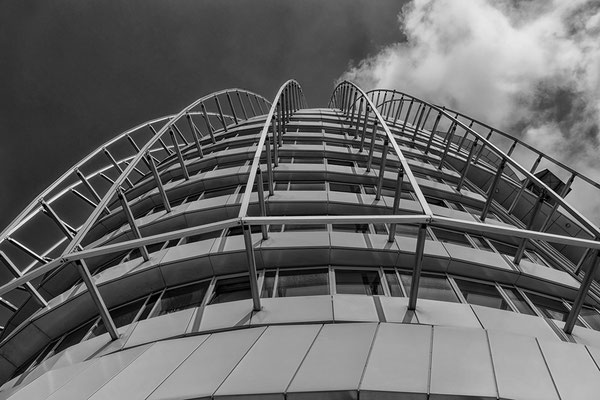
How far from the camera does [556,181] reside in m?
29.4

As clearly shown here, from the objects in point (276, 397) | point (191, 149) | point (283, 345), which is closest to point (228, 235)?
point (283, 345)

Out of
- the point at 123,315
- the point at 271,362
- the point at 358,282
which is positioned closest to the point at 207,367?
the point at 271,362

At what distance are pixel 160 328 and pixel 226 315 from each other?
87.8 inches

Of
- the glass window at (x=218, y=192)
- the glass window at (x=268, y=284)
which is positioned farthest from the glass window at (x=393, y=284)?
the glass window at (x=218, y=192)

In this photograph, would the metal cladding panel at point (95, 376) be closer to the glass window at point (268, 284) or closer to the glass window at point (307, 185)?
the glass window at point (268, 284)

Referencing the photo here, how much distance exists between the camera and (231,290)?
574 inches

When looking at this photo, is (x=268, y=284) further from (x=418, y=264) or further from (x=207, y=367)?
(x=418, y=264)

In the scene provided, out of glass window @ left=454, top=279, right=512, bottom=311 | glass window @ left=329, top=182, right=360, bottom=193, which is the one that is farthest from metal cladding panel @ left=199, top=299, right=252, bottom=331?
glass window @ left=329, top=182, right=360, bottom=193

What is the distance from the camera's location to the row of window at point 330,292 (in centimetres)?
1405

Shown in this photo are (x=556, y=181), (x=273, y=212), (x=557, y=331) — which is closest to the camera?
(x=557, y=331)

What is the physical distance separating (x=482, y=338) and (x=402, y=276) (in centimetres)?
615

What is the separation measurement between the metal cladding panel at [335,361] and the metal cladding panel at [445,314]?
2.90m

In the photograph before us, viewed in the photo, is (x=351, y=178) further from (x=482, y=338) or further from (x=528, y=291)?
(x=482, y=338)

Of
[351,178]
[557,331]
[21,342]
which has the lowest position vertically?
[21,342]
